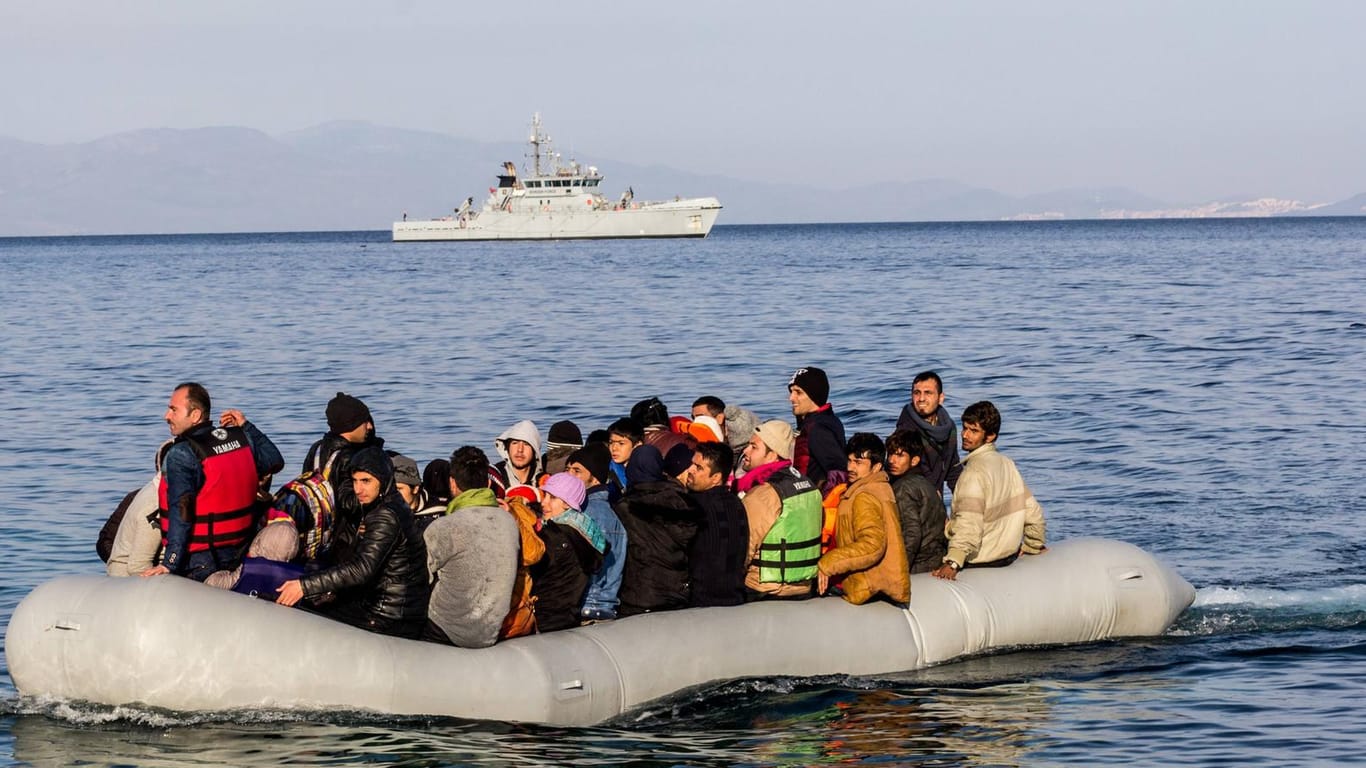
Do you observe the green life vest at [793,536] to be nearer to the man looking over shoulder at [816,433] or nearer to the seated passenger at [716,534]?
the seated passenger at [716,534]

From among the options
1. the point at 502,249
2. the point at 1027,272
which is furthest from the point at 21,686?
the point at 502,249

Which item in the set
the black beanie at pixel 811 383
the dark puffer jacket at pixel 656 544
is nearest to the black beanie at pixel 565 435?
the dark puffer jacket at pixel 656 544

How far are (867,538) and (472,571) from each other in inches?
96.5

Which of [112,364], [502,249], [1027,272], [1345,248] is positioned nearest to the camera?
[112,364]

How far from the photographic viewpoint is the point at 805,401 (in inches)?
391

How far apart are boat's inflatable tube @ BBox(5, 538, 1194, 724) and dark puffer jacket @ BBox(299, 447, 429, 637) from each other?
0.46 ft

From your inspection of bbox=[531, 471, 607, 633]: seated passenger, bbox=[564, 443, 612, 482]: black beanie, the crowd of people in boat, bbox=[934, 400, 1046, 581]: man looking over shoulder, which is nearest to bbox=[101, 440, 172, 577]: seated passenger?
the crowd of people in boat

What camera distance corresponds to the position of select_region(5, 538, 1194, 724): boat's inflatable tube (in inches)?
297

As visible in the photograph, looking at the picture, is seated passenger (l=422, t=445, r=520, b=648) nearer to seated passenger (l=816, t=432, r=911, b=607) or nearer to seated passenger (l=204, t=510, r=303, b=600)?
seated passenger (l=204, t=510, r=303, b=600)

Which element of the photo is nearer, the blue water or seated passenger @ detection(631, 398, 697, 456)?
the blue water

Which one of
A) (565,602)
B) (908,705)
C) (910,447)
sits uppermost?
(910,447)

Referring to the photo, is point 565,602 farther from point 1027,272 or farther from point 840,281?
point 1027,272

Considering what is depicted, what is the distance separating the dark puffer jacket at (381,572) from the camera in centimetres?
753

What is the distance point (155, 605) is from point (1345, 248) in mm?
84560
